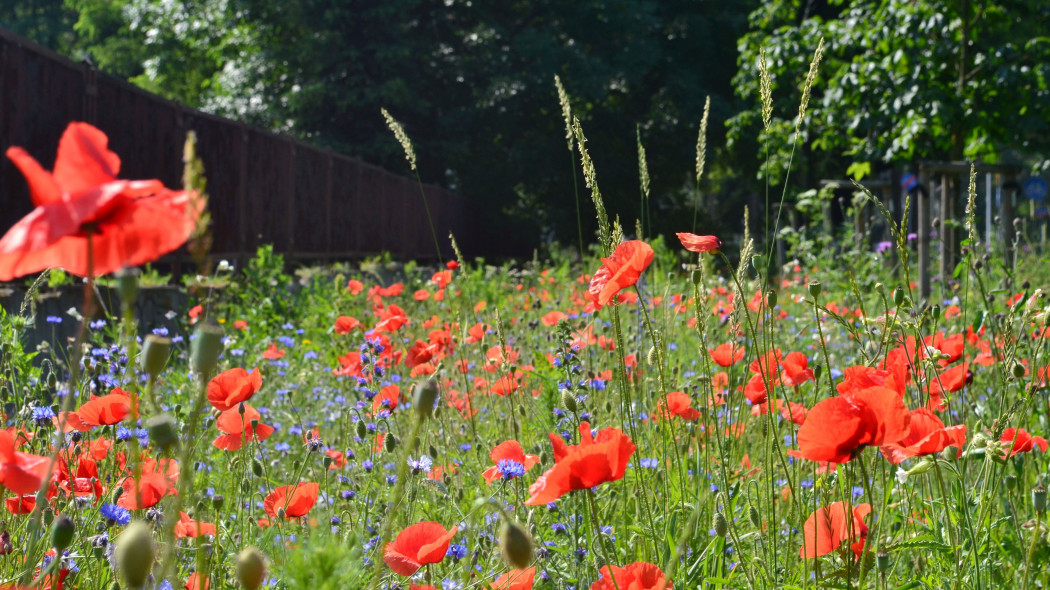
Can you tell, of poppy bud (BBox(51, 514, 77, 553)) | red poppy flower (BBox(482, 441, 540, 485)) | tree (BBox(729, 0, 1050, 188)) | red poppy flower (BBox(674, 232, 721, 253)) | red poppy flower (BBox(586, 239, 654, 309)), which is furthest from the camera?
tree (BBox(729, 0, 1050, 188))

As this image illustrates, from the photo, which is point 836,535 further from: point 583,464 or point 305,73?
point 305,73

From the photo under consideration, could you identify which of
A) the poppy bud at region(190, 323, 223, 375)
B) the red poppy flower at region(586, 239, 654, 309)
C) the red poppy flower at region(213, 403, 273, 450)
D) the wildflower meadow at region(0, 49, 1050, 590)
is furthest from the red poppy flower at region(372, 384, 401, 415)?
the poppy bud at region(190, 323, 223, 375)

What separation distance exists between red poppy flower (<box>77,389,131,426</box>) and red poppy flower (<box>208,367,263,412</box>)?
0.12 m

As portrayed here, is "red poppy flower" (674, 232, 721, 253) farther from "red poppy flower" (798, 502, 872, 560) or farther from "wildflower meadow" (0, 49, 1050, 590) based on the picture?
"red poppy flower" (798, 502, 872, 560)

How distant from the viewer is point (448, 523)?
1.83 meters

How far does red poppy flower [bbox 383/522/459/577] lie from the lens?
1.12 metres

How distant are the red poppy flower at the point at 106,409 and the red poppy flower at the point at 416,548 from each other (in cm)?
41

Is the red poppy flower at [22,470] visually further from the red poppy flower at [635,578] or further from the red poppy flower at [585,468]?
the red poppy flower at [635,578]

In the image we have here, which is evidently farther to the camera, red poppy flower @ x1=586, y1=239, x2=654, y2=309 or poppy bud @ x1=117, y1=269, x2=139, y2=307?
red poppy flower @ x1=586, y1=239, x2=654, y2=309

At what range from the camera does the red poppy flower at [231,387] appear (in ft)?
4.40

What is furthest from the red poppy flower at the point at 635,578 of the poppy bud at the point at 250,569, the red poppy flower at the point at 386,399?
the red poppy flower at the point at 386,399

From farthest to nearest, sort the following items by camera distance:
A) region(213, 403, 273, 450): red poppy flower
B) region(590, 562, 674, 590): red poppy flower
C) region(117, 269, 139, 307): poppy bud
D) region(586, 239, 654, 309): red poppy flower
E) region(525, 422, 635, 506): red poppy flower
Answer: region(213, 403, 273, 450): red poppy flower < region(586, 239, 654, 309): red poppy flower < region(590, 562, 674, 590): red poppy flower < region(525, 422, 635, 506): red poppy flower < region(117, 269, 139, 307): poppy bud

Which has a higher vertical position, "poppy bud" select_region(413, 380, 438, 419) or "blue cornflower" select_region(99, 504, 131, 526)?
"poppy bud" select_region(413, 380, 438, 419)

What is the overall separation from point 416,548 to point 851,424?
0.55 m
